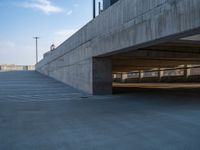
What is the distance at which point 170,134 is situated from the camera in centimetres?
574

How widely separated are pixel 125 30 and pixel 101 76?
5132 millimetres

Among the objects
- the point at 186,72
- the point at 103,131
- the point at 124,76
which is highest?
the point at 186,72

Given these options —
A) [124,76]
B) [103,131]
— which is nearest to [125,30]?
[103,131]

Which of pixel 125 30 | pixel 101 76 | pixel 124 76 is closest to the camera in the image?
pixel 125 30

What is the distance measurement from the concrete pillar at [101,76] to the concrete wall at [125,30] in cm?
14

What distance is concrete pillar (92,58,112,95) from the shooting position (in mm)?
15680

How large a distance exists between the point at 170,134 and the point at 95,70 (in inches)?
403

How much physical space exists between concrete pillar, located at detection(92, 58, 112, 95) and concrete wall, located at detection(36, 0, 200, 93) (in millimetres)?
138

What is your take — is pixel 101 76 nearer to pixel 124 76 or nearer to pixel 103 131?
pixel 103 131

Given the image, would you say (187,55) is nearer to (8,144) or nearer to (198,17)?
(198,17)

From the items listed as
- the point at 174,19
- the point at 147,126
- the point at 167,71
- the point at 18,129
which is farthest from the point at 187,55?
the point at 167,71

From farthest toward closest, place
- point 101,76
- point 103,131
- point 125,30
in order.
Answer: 1. point 101,76
2. point 125,30
3. point 103,131

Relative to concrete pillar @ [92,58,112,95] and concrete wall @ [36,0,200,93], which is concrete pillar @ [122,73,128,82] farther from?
concrete pillar @ [92,58,112,95]

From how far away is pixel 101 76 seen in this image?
1584 centimetres
